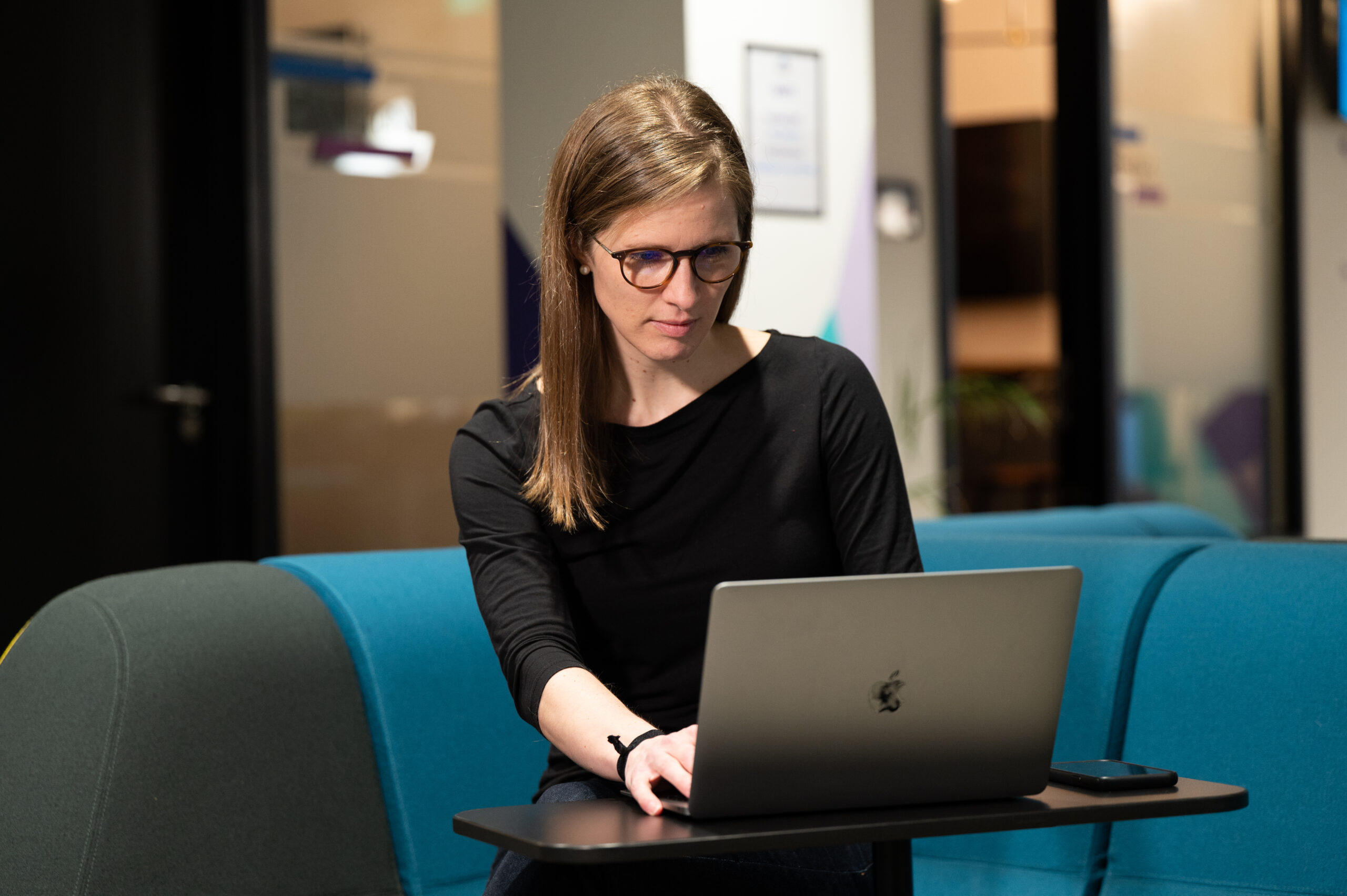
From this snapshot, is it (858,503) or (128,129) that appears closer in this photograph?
(858,503)

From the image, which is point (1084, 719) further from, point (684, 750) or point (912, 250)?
point (912, 250)

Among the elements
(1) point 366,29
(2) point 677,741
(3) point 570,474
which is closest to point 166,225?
(1) point 366,29

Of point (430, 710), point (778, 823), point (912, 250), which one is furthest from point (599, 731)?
point (912, 250)

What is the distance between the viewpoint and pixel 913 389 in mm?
5559

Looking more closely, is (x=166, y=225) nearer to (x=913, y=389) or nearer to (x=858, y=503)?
(x=858, y=503)

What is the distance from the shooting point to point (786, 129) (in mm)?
3424

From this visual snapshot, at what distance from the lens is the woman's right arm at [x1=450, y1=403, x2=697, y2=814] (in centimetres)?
127

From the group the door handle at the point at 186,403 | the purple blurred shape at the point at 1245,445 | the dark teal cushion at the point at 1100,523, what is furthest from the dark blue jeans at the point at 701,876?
the purple blurred shape at the point at 1245,445

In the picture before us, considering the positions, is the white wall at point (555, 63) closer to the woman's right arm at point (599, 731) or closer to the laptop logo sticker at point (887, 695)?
the woman's right arm at point (599, 731)

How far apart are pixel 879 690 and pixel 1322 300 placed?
579 centimetres

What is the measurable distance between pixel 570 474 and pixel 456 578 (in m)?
0.56

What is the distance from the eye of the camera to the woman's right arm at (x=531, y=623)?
4.15ft

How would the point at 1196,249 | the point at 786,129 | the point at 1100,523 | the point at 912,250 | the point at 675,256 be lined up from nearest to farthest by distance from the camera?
the point at 675,256 → the point at 1100,523 → the point at 786,129 → the point at 912,250 → the point at 1196,249

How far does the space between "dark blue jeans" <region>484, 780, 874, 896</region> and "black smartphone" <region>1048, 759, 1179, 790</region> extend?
0.21 m
